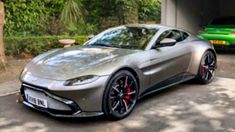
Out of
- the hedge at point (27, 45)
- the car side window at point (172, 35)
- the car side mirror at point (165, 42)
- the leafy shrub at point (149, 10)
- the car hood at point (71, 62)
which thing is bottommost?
the hedge at point (27, 45)

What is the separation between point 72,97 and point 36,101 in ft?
1.92

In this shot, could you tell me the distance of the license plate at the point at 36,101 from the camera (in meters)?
4.57

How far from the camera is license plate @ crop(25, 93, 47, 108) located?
4566 mm

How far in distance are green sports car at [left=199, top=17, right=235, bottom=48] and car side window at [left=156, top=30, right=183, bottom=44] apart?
4.16m

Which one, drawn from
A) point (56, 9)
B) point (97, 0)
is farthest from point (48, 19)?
point (97, 0)

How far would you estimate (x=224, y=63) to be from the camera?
908 centimetres

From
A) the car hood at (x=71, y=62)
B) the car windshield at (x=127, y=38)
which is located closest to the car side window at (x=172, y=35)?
the car windshield at (x=127, y=38)

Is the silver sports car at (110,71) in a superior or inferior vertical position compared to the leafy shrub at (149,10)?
inferior

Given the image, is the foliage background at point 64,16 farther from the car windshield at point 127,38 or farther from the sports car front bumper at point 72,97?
the sports car front bumper at point 72,97

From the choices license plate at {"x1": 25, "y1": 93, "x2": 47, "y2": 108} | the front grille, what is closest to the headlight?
the front grille

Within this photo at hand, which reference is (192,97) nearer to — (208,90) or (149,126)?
(208,90)

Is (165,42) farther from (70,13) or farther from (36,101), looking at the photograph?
(70,13)

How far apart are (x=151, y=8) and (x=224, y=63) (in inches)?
276

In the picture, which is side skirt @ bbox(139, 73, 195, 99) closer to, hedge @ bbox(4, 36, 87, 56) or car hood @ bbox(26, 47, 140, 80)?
car hood @ bbox(26, 47, 140, 80)
